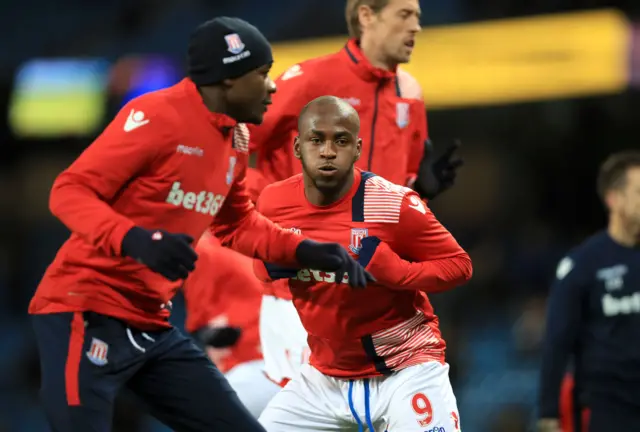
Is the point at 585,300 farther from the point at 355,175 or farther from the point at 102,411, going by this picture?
the point at 102,411

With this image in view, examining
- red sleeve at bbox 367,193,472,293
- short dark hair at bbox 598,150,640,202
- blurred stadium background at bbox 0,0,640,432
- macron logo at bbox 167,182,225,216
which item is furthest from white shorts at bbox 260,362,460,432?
blurred stadium background at bbox 0,0,640,432

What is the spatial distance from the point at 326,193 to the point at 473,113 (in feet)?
36.3

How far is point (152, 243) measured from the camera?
3758mm

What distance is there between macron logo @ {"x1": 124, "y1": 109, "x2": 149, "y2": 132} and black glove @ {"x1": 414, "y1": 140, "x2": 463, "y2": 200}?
202 centimetres

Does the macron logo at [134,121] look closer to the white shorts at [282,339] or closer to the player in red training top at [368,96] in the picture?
the player in red training top at [368,96]

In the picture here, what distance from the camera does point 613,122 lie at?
1383 cm

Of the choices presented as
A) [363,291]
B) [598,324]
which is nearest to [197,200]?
[363,291]

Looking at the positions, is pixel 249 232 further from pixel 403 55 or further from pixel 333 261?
pixel 403 55

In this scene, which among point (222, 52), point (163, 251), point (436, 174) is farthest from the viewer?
point (436, 174)

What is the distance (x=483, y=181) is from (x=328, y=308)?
433 inches

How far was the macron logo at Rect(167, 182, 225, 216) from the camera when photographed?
168 inches

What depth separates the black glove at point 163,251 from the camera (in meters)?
3.74

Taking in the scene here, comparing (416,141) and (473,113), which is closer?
(416,141)

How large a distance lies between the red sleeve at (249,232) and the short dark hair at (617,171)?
2.73 metres
